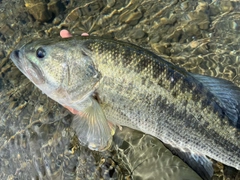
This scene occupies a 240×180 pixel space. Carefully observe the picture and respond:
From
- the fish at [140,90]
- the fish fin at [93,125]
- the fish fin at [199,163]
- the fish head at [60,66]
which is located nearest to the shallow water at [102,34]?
the fish fin at [199,163]

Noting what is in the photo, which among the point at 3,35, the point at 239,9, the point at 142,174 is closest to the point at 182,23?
the point at 239,9

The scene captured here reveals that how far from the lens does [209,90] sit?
3186 millimetres

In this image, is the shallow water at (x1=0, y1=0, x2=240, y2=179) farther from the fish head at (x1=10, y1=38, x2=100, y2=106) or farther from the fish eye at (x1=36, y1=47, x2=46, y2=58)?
the fish eye at (x1=36, y1=47, x2=46, y2=58)

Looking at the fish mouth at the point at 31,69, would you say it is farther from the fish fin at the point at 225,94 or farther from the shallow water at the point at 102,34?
the fish fin at the point at 225,94

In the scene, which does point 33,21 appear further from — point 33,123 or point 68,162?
point 68,162

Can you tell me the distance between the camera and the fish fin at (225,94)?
125 inches

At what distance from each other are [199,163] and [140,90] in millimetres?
1085

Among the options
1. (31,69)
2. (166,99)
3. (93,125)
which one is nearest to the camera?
(166,99)

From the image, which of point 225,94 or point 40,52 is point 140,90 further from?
point 40,52

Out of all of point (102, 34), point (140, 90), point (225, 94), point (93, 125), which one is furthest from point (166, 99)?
point (102, 34)

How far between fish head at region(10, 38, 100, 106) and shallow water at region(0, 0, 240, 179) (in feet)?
3.77

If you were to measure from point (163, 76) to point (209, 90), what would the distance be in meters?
0.50

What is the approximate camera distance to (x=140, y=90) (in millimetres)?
3148

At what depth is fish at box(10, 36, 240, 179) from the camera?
3.13 metres
